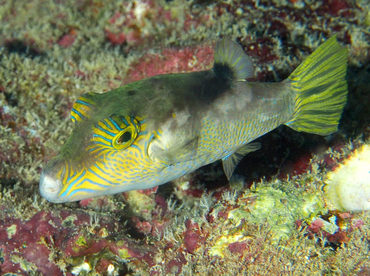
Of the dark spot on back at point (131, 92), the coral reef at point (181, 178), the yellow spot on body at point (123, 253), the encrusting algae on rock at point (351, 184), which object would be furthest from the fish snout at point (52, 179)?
the encrusting algae on rock at point (351, 184)

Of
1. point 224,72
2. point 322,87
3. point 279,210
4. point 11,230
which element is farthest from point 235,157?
point 11,230

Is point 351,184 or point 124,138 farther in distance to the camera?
point 351,184

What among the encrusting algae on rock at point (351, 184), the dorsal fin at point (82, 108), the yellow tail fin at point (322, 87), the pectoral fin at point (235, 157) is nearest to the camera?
the dorsal fin at point (82, 108)

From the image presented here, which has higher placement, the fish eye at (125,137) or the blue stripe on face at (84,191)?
the fish eye at (125,137)

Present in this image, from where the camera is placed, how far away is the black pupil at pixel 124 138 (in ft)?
6.64

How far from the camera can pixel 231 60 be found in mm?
2732

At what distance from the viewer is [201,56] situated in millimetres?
4305

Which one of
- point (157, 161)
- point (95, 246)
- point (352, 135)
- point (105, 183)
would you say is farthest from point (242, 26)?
point (95, 246)

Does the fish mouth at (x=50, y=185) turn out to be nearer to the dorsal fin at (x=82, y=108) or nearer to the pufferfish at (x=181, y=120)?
the pufferfish at (x=181, y=120)

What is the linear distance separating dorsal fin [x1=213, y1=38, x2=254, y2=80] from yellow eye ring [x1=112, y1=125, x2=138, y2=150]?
1.17 metres

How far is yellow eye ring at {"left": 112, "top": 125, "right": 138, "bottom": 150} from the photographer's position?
6.57 ft

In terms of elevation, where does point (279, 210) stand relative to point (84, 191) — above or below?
below

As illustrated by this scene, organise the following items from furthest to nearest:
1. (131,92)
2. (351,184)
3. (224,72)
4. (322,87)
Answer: (351,184) → (322,87) → (224,72) → (131,92)

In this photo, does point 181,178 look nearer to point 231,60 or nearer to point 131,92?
point 231,60
